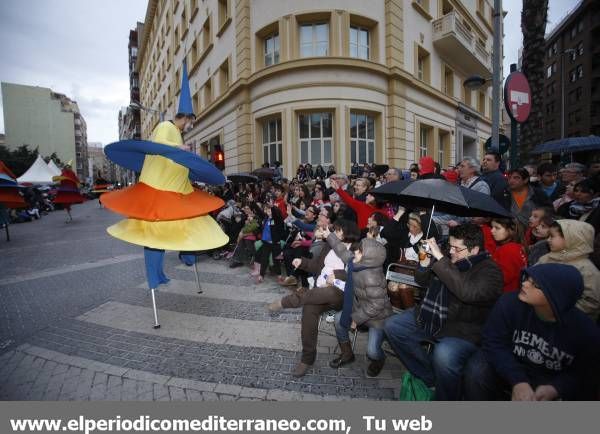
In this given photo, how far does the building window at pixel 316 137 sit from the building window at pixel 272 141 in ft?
3.81

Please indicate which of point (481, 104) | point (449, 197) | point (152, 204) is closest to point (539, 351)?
point (449, 197)

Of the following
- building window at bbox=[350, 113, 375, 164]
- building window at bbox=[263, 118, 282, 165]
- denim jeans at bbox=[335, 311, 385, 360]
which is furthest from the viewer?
building window at bbox=[263, 118, 282, 165]

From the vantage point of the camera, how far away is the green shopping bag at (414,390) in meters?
2.41

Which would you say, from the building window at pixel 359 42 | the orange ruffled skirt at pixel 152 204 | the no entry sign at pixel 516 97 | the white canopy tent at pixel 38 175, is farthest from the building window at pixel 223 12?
the orange ruffled skirt at pixel 152 204

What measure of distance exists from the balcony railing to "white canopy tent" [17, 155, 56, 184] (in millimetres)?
22422

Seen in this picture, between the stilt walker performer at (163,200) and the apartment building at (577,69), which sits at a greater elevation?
the apartment building at (577,69)

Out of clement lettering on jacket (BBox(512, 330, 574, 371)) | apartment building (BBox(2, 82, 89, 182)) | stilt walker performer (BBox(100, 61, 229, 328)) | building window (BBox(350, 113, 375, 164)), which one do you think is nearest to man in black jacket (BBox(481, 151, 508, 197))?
clement lettering on jacket (BBox(512, 330, 574, 371))

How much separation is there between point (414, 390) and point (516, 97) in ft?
17.1

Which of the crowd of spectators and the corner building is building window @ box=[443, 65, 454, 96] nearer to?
the corner building

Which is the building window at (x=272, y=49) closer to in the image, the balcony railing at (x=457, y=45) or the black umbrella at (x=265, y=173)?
the black umbrella at (x=265, y=173)

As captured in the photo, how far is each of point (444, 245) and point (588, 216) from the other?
1.49m

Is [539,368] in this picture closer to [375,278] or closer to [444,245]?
[375,278]

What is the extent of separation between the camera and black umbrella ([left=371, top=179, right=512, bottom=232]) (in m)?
3.03

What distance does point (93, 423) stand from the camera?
2.20 metres
